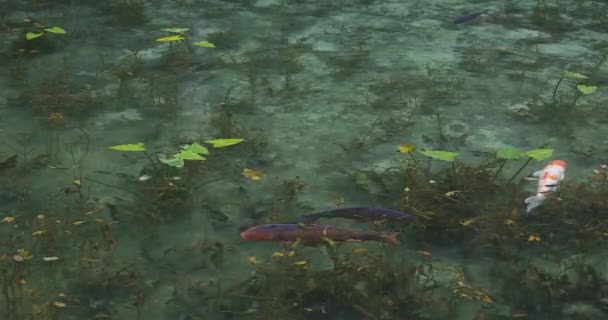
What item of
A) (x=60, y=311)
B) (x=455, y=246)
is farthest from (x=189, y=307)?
(x=455, y=246)

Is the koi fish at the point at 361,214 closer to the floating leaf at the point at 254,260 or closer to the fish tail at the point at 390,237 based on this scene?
the fish tail at the point at 390,237

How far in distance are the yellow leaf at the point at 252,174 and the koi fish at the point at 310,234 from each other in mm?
616

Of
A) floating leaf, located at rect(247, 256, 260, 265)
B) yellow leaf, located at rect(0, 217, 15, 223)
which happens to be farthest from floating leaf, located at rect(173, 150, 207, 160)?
yellow leaf, located at rect(0, 217, 15, 223)

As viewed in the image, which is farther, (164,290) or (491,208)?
(491,208)

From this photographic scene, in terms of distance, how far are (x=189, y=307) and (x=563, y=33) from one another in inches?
189

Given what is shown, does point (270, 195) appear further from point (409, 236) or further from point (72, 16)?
point (72, 16)

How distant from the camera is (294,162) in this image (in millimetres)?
4145

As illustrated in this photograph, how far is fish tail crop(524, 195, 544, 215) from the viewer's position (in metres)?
3.53

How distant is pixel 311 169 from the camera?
4066mm

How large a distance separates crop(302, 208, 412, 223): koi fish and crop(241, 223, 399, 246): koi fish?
173 millimetres

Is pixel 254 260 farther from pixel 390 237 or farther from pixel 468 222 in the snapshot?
pixel 468 222

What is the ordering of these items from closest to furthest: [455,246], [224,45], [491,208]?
[455,246]
[491,208]
[224,45]

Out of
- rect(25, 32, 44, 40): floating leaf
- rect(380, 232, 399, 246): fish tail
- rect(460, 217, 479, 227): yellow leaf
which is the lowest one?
rect(460, 217, 479, 227): yellow leaf

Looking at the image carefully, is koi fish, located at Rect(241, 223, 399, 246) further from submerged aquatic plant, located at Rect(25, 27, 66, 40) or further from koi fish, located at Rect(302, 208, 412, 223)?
submerged aquatic plant, located at Rect(25, 27, 66, 40)
